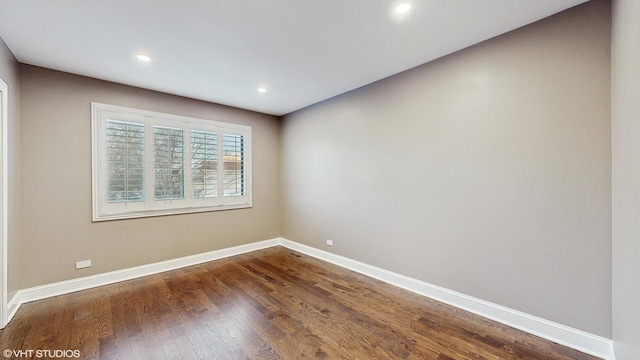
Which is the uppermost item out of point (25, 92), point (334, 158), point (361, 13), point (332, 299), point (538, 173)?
point (361, 13)

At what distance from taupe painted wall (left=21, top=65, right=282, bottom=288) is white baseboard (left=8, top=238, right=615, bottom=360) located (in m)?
0.11

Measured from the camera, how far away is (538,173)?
215 centimetres

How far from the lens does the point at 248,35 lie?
7.55 feet

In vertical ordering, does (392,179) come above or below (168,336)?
above

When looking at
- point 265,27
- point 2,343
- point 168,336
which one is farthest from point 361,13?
point 2,343

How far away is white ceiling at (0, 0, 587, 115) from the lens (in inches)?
76.1

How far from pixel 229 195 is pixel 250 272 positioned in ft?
4.87

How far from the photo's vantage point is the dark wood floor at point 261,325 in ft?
6.50

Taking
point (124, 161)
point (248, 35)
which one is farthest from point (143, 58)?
point (124, 161)

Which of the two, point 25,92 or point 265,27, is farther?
point 25,92

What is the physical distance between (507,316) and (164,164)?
455cm

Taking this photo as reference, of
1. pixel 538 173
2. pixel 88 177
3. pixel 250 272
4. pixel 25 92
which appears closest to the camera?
pixel 538 173

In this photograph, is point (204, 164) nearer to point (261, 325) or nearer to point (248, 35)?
point (248, 35)

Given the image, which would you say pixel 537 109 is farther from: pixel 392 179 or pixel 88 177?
pixel 88 177
